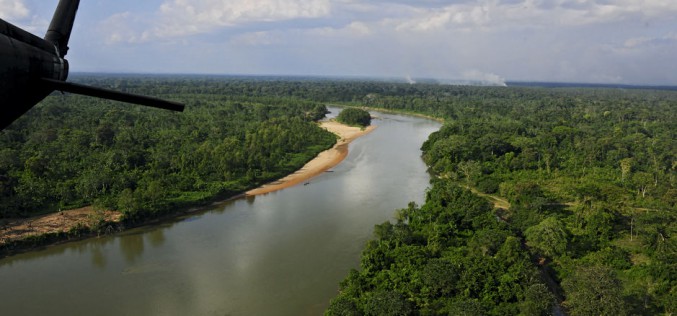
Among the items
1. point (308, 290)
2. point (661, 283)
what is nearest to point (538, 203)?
point (661, 283)

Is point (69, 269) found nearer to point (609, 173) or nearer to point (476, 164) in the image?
point (476, 164)

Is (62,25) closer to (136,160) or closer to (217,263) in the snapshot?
(217,263)

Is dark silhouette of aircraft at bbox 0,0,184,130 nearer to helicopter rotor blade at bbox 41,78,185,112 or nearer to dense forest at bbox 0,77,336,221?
helicopter rotor blade at bbox 41,78,185,112

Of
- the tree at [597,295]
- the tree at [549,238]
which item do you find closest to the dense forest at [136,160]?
the tree at [549,238]

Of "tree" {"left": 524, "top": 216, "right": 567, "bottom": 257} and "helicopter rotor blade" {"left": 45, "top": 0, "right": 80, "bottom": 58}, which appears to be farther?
"tree" {"left": 524, "top": 216, "right": 567, "bottom": 257}

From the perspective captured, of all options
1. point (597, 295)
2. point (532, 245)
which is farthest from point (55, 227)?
point (597, 295)

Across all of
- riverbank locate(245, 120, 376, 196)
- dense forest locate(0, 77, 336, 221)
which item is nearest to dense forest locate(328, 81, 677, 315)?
riverbank locate(245, 120, 376, 196)

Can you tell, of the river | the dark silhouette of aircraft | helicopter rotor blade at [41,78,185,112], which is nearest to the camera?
the dark silhouette of aircraft
